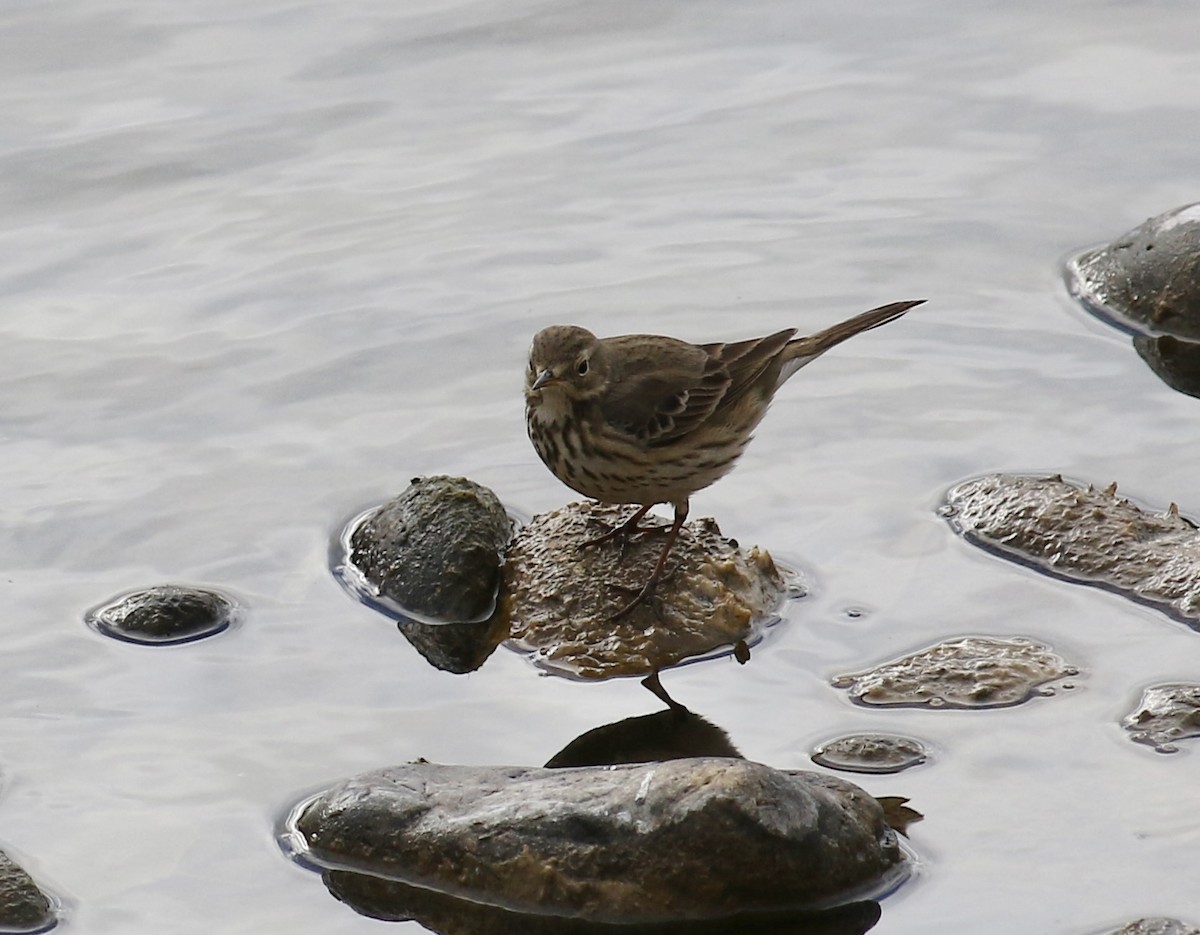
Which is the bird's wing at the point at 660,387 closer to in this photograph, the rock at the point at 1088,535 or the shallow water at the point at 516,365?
the shallow water at the point at 516,365

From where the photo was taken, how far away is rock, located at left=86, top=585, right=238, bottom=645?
7.10 metres

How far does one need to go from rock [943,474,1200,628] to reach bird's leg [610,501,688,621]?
1.11m

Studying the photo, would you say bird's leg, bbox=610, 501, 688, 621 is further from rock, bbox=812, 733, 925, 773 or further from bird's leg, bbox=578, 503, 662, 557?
rock, bbox=812, 733, 925, 773

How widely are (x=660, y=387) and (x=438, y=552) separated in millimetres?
1057

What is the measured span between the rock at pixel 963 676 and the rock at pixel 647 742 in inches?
20.3

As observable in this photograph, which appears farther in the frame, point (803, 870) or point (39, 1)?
point (39, 1)

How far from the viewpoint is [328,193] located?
10.8 meters

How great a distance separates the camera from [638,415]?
7332 mm

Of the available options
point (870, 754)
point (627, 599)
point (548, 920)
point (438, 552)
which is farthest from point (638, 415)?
point (548, 920)

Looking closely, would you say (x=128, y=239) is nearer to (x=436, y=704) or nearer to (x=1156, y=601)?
(x=436, y=704)

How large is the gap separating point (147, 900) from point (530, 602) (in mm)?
2060

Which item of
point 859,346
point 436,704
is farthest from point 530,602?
point 859,346

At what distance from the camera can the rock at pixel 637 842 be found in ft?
18.0

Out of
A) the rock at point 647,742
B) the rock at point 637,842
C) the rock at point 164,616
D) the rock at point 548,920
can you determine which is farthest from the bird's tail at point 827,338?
the rock at point 548,920
